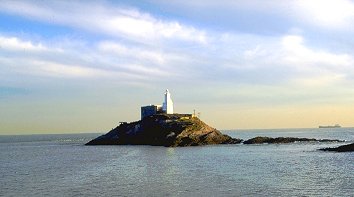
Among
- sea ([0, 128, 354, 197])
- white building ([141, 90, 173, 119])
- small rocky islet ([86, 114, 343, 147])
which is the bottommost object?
sea ([0, 128, 354, 197])

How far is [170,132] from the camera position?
115688 mm

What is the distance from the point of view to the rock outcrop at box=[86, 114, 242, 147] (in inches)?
4469

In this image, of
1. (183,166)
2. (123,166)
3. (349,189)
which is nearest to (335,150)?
(183,166)

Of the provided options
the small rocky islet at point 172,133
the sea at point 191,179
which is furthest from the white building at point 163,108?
the sea at point 191,179

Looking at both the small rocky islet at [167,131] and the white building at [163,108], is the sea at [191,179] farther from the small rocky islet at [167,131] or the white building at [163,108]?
the white building at [163,108]

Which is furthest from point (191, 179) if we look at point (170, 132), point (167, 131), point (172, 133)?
point (167, 131)

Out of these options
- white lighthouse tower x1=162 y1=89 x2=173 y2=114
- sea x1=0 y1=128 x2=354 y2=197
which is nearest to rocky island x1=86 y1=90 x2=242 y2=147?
white lighthouse tower x1=162 y1=89 x2=173 y2=114

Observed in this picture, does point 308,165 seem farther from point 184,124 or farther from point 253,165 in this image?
point 184,124

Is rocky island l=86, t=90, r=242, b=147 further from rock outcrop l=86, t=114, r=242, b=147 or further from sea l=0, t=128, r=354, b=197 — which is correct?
sea l=0, t=128, r=354, b=197

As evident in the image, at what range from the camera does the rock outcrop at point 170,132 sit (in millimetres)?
113500

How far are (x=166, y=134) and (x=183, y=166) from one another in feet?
187

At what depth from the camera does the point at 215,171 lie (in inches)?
2052

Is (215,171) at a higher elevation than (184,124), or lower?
lower

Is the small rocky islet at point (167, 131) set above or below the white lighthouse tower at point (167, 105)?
below
